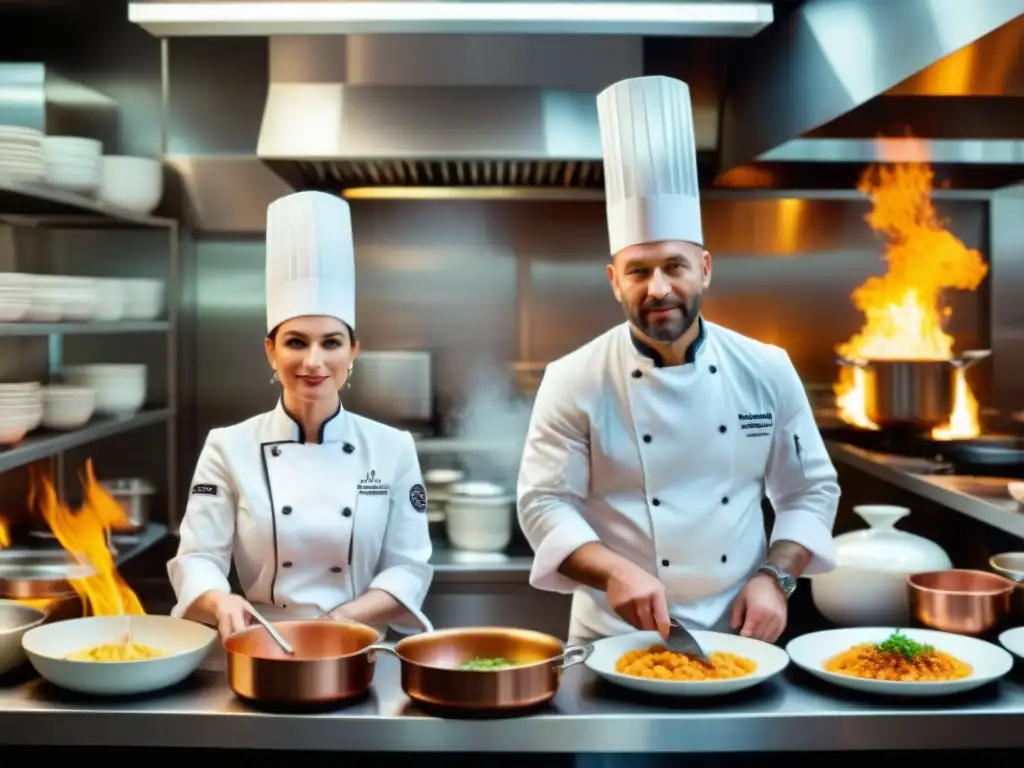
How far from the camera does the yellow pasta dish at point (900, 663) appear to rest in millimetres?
1563

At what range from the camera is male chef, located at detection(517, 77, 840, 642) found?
211cm

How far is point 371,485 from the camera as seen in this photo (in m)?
2.23

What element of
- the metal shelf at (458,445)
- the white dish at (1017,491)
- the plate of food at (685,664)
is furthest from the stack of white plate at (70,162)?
the white dish at (1017,491)

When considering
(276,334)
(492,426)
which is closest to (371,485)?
(276,334)

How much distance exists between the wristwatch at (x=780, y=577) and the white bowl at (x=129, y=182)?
2381 mm

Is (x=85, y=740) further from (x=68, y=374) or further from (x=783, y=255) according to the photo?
(x=783, y=255)

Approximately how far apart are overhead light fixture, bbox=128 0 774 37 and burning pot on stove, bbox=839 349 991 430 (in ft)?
3.49

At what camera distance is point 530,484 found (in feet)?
6.97

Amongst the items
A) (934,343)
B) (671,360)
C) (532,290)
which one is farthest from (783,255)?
(671,360)

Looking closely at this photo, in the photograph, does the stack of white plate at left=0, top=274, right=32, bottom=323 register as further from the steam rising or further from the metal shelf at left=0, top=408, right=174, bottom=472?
the steam rising

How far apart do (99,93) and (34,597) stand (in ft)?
7.95

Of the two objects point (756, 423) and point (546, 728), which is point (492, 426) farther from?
point (546, 728)

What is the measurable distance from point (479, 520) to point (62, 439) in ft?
4.19

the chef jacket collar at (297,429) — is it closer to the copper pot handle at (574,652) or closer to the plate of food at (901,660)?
the copper pot handle at (574,652)
